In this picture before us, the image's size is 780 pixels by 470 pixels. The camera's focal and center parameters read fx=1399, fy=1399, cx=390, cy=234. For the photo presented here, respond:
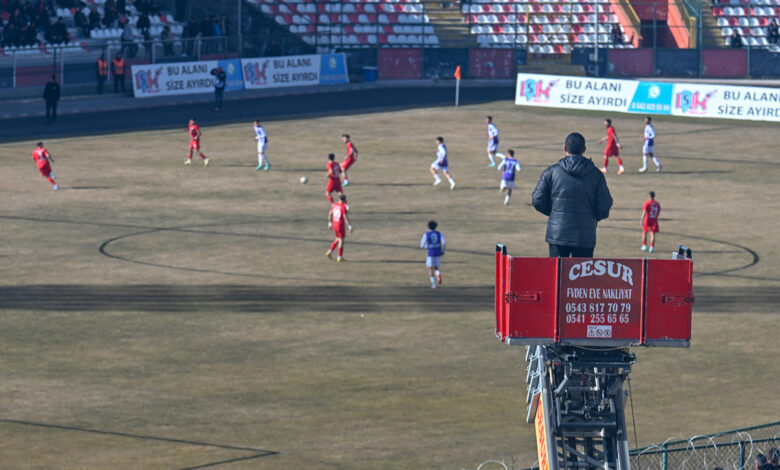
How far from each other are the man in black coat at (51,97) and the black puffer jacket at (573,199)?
46.0m

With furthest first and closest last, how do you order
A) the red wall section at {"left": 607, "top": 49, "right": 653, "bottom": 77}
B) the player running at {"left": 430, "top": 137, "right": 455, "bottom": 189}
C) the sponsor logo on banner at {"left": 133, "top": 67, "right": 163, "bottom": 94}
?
the red wall section at {"left": 607, "top": 49, "right": 653, "bottom": 77} → the sponsor logo on banner at {"left": 133, "top": 67, "right": 163, "bottom": 94} → the player running at {"left": 430, "top": 137, "right": 455, "bottom": 189}

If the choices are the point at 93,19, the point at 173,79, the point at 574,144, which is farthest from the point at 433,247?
the point at 93,19

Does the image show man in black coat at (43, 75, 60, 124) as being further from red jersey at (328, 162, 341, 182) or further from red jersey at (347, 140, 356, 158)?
red jersey at (328, 162, 341, 182)

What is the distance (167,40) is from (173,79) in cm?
195

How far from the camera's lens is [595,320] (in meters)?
12.5

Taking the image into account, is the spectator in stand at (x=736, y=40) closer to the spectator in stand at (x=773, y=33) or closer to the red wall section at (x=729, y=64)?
the red wall section at (x=729, y=64)

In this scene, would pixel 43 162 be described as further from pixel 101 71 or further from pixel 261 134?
pixel 101 71

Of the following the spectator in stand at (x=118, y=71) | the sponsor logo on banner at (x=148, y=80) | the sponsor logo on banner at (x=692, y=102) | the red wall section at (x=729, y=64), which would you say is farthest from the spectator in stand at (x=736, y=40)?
the spectator in stand at (x=118, y=71)

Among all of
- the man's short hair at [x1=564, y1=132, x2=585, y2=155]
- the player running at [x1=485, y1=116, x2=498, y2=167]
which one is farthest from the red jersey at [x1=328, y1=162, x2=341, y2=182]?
the man's short hair at [x1=564, y1=132, x2=585, y2=155]

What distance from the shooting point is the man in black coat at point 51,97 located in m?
56.4

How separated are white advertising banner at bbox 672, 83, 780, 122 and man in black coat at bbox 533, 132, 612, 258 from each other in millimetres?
48961

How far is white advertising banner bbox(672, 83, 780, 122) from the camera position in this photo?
59.8m

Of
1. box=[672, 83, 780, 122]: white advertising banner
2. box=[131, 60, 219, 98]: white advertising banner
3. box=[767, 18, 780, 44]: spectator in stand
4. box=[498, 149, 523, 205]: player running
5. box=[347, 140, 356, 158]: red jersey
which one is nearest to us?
box=[498, 149, 523, 205]: player running

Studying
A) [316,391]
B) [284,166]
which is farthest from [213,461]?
[284,166]
